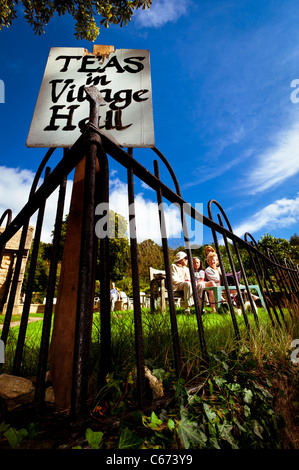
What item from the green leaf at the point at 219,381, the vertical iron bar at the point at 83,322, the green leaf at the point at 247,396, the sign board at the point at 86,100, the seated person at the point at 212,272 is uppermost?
the seated person at the point at 212,272

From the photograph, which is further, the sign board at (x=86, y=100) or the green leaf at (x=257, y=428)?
the sign board at (x=86, y=100)

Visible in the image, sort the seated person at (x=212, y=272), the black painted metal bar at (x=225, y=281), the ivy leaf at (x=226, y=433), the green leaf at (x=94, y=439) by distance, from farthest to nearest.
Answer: the seated person at (x=212, y=272) → the black painted metal bar at (x=225, y=281) → the ivy leaf at (x=226, y=433) → the green leaf at (x=94, y=439)

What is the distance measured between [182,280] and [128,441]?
16.8 ft

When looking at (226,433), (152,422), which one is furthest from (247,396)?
(152,422)

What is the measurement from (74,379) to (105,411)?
0.28 metres

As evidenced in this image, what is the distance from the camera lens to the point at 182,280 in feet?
18.4

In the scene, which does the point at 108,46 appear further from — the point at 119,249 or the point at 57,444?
the point at 119,249

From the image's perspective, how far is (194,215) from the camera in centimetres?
152

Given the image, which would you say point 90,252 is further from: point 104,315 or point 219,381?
point 219,381

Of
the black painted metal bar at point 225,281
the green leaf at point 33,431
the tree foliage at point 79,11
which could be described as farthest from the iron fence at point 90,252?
the tree foliage at point 79,11

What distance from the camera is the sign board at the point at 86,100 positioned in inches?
43.8

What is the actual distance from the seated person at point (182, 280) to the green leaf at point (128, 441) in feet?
14.8

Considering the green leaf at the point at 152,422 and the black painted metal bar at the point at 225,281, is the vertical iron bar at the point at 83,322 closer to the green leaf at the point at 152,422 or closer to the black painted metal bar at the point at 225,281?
the green leaf at the point at 152,422

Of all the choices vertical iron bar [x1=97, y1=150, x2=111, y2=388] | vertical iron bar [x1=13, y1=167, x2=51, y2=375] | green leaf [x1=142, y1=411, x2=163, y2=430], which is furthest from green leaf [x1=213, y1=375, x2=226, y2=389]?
vertical iron bar [x1=13, y1=167, x2=51, y2=375]
